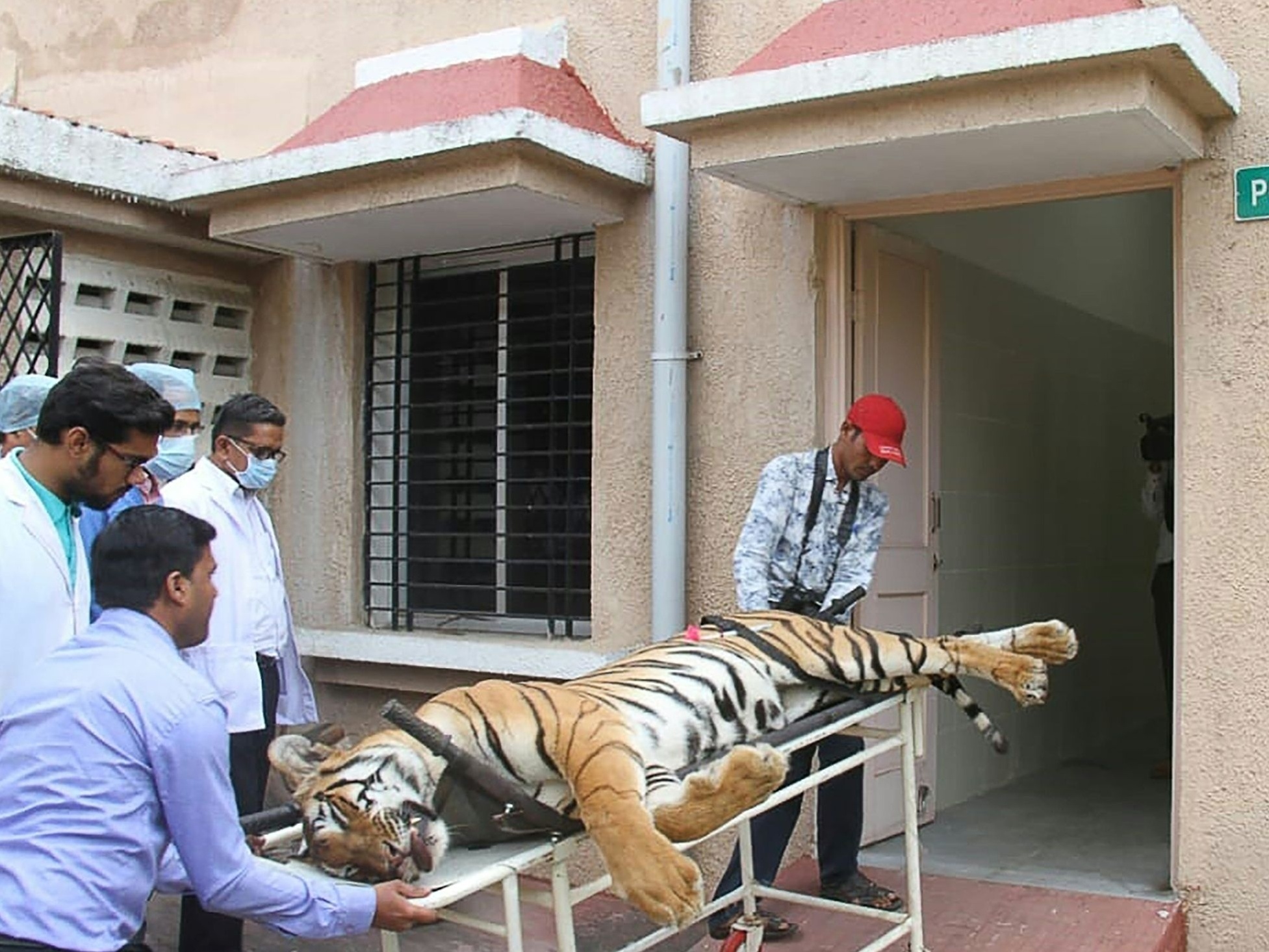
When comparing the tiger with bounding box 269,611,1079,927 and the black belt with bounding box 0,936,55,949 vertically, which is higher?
the tiger with bounding box 269,611,1079,927

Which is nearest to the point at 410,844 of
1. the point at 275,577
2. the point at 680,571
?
the point at 275,577

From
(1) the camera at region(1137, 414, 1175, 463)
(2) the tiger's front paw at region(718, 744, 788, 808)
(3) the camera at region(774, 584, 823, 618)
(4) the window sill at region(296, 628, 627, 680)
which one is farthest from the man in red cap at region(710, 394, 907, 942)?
(1) the camera at region(1137, 414, 1175, 463)

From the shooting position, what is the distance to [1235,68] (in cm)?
434

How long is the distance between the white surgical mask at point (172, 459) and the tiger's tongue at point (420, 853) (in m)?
2.42

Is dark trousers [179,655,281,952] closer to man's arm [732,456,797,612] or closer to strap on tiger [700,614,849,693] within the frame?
strap on tiger [700,614,849,693]

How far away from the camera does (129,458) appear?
3004mm

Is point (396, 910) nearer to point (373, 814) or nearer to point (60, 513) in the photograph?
point (373, 814)

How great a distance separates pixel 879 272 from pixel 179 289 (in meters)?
3.14

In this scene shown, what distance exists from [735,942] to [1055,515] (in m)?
3.90

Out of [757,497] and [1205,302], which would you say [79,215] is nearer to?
[757,497]

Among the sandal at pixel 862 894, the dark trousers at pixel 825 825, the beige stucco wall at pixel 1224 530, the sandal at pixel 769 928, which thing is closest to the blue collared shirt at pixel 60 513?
the dark trousers at pixel 825 825

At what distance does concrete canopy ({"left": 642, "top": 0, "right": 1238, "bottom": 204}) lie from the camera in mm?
3895

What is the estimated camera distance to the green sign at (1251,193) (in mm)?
4281

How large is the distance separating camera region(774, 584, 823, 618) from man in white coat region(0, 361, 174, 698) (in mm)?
2114
